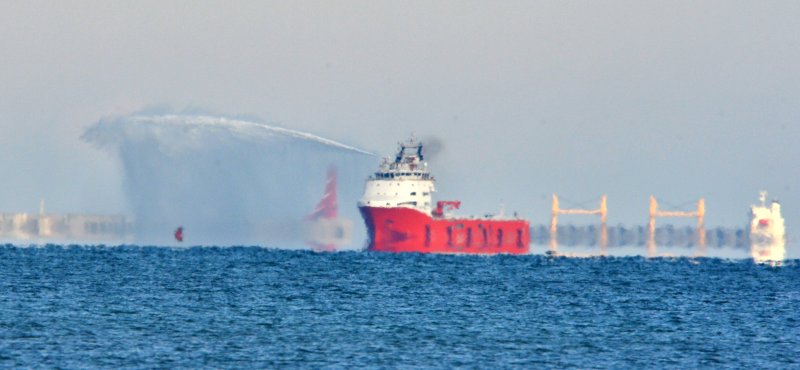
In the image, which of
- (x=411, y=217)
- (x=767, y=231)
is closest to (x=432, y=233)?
(x=411, y=217)

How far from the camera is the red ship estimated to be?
435ft

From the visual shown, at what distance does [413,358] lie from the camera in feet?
154

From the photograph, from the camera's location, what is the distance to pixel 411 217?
13175 centimetres

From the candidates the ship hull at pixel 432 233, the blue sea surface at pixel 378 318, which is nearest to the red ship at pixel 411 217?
the ship hull at pixel 432 233

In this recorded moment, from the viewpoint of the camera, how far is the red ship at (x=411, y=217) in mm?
132625

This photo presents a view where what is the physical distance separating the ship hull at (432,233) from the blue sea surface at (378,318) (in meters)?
30.0

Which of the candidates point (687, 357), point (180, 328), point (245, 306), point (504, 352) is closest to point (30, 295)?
point (245, 306)

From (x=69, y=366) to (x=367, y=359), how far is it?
10789mm

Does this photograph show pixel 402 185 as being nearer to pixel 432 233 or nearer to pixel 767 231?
pixel 432 233

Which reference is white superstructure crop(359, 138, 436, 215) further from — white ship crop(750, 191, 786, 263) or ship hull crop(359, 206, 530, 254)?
white ship crop(750, 191, 786, 263)

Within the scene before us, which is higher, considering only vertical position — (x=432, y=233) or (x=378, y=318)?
(x=432, y=233)

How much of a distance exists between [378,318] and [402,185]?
73.2 m

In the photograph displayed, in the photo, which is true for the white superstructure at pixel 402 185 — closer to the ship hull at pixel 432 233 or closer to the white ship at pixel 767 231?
the ship hull at pixel 432 233

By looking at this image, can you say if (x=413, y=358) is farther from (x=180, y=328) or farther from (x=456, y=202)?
(x=456, y=202)
